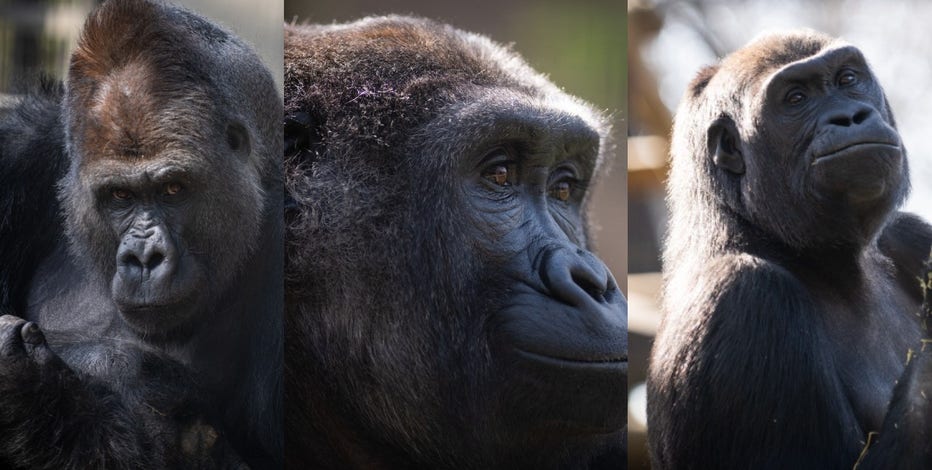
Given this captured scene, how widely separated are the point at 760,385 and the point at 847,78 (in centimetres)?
102

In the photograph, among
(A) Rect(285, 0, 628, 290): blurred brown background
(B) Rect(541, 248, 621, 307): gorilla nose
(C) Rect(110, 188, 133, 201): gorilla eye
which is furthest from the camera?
(A) Rect(285, 0, 628, 290): blurred brown background

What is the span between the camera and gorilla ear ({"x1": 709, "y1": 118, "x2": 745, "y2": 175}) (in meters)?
3.55

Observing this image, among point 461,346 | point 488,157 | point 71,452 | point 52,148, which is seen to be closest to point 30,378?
point 71,452

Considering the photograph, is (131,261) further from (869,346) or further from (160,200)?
(869,346)

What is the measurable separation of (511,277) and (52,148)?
1.57 metres

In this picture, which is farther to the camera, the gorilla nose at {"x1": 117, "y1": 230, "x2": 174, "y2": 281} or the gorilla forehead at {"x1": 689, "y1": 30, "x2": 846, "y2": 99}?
the gorilla forehead at {"x1": 689, "y1": 30, "x2": 846, "y2": 99}

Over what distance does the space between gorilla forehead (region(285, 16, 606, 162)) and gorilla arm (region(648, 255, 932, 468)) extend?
73cm

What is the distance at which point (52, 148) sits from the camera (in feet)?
11.6

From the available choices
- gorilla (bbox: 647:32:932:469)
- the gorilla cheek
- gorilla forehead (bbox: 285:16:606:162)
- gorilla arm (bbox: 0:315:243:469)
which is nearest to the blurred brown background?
gorilla forehead (bbox: 285:16:606:162)

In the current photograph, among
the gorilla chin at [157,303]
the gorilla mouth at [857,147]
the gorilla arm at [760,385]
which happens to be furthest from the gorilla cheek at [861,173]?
the gorilla chin at [157,303]

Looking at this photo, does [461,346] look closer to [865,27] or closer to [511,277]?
[511,277]

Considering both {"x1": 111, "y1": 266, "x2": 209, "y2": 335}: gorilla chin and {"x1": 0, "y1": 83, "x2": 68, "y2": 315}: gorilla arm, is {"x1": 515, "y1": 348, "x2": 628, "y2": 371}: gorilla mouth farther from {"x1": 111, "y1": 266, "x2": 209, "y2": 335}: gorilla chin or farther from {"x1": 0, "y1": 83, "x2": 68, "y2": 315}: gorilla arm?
{"x1": 0, "y1": 83, "x2": 68, "y2": 315}: gorilla arm

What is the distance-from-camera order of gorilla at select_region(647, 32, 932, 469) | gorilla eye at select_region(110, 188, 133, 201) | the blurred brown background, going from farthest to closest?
1. the blurred brown background
2. gorilla eye at select_region(110, 188, 133, 201)
3. gorilla at select_region(647, 32, 932, 469)

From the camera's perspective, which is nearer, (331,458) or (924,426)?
(924,426)
